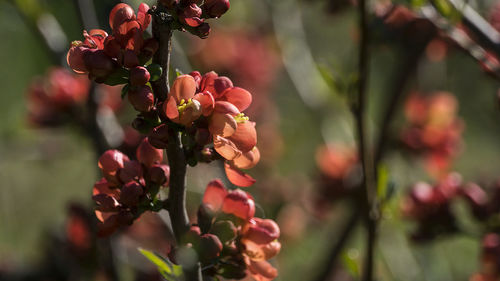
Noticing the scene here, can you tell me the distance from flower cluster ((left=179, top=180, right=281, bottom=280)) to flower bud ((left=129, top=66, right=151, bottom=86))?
185 millimetres

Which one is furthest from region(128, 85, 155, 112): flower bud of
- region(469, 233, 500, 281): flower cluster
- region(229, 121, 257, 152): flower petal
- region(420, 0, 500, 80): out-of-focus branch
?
region(469, 233, 500, 281): flower cluster

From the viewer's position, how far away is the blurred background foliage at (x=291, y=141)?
1.52 meters

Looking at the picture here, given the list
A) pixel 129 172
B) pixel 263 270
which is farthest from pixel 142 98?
pixel 263 270

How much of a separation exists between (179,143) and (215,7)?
0.51ft

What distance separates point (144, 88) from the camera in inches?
24.3

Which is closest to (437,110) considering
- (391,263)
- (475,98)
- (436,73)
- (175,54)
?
(436,73)

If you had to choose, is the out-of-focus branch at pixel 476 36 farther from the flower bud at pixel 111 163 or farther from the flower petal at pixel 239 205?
the flower bud at pixel 111 163

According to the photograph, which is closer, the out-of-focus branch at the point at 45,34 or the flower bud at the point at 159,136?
the flower bud at the point at 159,136

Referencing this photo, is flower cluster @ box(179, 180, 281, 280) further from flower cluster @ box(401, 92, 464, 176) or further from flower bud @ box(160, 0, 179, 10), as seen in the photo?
flower cluster @ box(401, 92, 464, 176)

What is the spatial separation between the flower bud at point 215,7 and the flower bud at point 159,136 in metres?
0.14

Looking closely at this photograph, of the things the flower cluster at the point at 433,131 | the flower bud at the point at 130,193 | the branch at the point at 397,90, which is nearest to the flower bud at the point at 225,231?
the flower bud at the point at 130,193

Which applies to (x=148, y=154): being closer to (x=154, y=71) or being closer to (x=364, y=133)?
(x=154, y=71)

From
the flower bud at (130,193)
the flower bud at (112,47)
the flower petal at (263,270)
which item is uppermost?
the flower bud at (112,47)

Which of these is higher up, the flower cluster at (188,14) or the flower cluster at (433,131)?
the flower cluster at (188,14)
